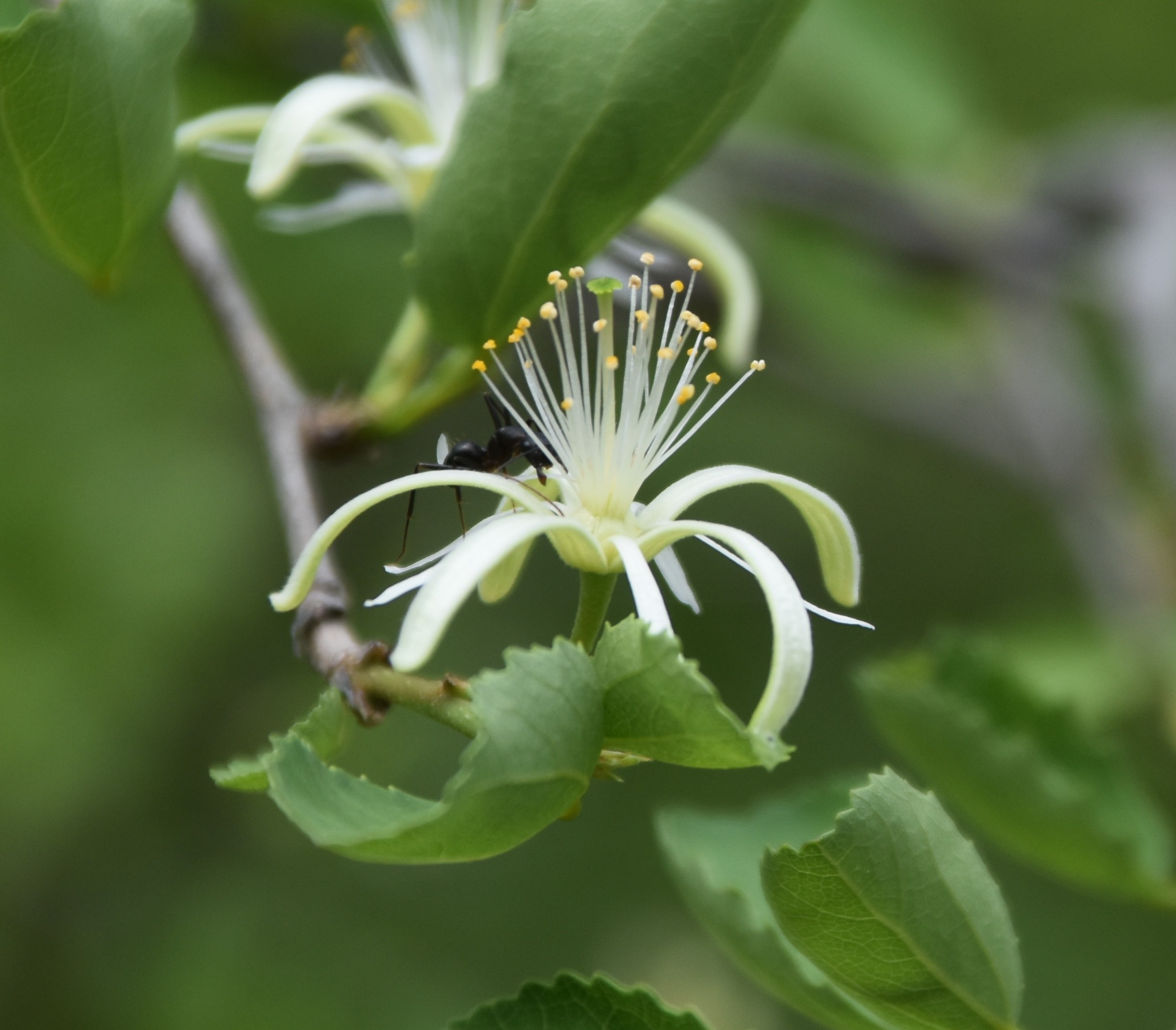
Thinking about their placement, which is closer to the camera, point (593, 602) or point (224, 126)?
point (593, 602)

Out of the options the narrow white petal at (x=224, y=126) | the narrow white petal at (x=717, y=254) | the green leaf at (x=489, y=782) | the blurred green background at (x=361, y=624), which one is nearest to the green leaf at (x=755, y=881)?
the green leaf at (x=489, y=782)

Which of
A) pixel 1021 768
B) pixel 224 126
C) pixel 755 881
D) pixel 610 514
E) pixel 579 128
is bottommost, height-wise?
pixel 755 881

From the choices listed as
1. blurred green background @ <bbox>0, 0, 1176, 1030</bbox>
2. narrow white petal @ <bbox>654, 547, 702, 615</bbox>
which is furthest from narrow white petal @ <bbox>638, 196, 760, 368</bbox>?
blurred green background @ <bbox>0, 0, 1176, 1030</bbox>

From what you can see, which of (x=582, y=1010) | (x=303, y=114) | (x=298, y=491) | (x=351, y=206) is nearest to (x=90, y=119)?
(x=303, y=114)

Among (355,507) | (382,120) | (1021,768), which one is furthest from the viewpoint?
(382,120)

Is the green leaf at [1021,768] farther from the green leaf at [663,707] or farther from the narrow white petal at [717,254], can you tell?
the green leaf at [663,707]

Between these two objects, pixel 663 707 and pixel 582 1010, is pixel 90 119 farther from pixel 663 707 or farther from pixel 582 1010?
pixel 582 1010
